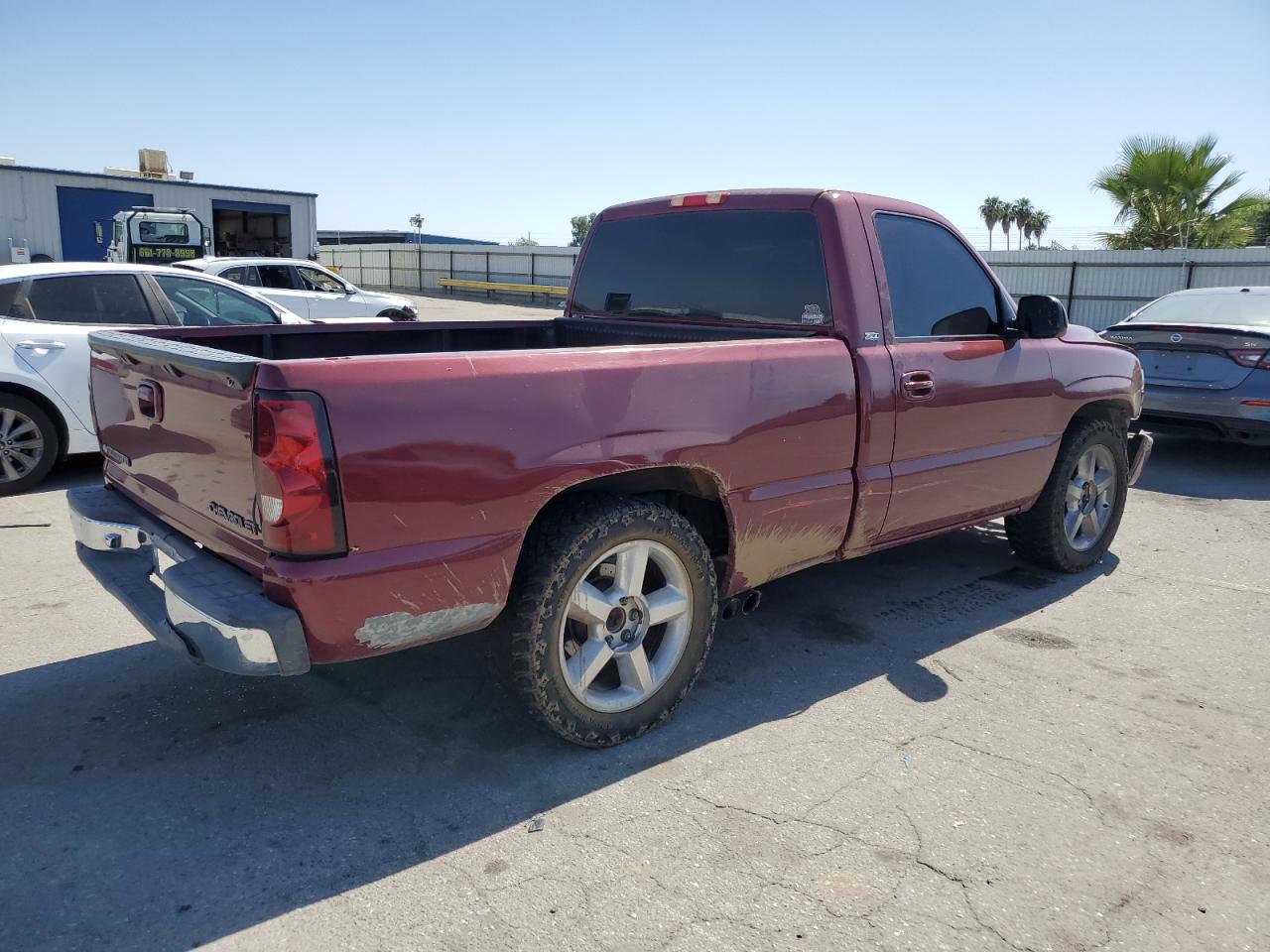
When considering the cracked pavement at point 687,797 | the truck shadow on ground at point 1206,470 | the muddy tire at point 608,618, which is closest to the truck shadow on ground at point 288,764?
the cracked pavement at point 687,797

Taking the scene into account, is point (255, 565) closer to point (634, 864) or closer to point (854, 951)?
point (634, 864)

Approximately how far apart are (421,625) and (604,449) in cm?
77

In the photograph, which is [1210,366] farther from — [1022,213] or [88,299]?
[1022,213]

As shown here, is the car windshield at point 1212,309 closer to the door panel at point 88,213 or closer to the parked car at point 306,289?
the parked car at point 306,289

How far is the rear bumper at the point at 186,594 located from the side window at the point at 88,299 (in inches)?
150

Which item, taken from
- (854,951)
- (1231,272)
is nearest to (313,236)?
(1231,272)

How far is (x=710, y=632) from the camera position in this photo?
3533mm

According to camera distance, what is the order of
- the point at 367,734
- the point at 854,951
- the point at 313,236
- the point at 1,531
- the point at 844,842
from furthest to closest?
the point at 313,236
the point at 1,531
the point at 367,734
the point at 844,842
the point at 854,951

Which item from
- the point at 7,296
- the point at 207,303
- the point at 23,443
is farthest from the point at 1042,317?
the point at 7,296

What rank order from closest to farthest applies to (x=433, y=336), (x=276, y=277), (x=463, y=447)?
(x=463, y=447), (x=433, y=336), (x=276, y=277)

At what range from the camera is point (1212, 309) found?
888cm

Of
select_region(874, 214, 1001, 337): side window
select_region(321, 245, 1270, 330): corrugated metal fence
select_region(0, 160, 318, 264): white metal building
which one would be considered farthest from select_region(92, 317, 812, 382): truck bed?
select_region(0, 160, 318, 264): white metal building

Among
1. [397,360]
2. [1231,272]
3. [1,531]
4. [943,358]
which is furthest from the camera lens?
[1231,272]

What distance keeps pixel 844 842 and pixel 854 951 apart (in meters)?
0.46
